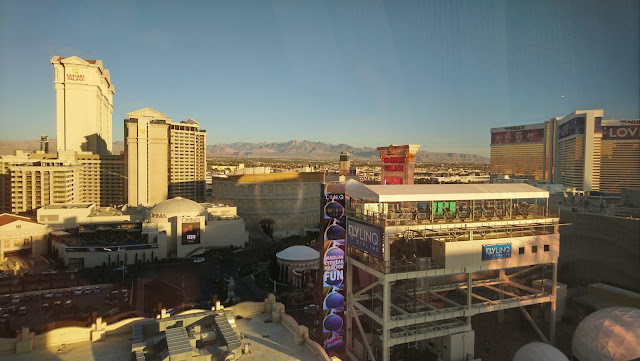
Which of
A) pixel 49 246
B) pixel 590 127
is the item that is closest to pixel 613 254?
pixel 49 246

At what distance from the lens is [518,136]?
400 feet

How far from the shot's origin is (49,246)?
133 feet

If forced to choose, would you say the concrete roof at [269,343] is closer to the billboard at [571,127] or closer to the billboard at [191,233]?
the billboard at [191,233]

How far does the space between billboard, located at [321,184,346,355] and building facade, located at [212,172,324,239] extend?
36.5 metres

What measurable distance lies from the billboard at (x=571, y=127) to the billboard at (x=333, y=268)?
247 feet

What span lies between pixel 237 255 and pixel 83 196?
136 ft

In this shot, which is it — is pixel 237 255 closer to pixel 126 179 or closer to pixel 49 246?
pixel 49 246

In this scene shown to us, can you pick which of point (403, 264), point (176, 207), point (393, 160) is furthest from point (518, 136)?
point (403, 264)

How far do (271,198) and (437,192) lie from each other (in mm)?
40159

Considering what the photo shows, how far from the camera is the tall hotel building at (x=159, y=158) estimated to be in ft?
209

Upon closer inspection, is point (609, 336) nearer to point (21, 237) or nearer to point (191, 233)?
point (191, 233)

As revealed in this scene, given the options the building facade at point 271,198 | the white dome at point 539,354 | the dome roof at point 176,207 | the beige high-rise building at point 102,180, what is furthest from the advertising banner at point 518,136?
the white dome at point 539,354

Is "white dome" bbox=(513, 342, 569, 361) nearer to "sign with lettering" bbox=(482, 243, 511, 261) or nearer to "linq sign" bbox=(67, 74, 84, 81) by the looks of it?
"sign with lettering" bbox=(482, 243, 511, 261)

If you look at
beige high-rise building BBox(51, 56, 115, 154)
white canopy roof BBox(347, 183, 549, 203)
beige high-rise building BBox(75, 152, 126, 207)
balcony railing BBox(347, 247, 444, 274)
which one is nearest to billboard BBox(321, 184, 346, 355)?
white canopy roof BBox(347, 183, 549, 203)
